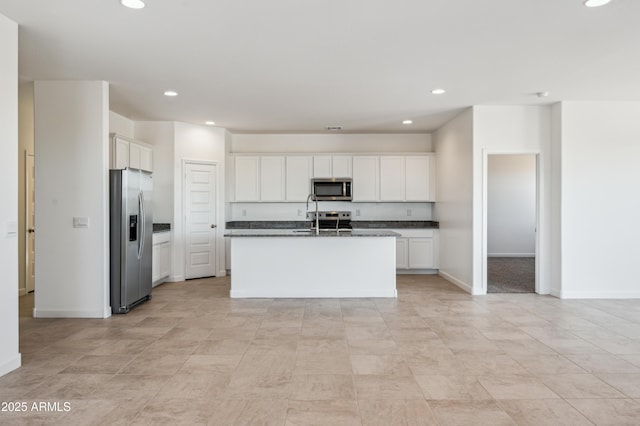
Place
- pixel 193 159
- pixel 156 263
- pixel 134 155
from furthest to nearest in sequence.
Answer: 1. pixel 193 159
2. pixel 156 263
3. pixel 134 155

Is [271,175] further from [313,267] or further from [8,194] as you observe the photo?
[8,194]

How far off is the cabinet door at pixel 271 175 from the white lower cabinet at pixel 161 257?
193 centimetres

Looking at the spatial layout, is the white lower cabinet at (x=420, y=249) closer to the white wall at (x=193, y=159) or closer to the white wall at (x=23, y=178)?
the white wall at (x=193, y=159)

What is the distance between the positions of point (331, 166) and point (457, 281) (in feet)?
9.93

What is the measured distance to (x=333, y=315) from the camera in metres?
4.83

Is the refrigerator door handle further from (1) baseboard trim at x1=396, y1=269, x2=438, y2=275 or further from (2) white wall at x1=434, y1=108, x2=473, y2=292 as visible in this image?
(1) baseboard trim at x1=396, y1=269, x2=438, y2=275

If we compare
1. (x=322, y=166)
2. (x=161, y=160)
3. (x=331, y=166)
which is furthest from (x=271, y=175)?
(x=161, y=160)

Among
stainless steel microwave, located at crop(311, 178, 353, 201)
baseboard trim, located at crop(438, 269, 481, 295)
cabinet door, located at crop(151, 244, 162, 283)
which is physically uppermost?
stainless steel microwave, located at crop(311, 178, 353, 201)

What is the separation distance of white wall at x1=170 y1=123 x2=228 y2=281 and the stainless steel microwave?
170 cm

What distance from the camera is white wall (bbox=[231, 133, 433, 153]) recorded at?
323 inches

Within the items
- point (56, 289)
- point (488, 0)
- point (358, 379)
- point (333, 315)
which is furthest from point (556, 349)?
point (56, 289)

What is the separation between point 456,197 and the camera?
6664 mm

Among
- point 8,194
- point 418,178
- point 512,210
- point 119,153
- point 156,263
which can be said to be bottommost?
point 156,263

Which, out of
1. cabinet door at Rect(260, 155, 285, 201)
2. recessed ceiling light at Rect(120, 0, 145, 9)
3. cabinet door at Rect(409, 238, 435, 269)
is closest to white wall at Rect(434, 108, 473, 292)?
cabinet door at Rect(409, 238, 435, 269)
